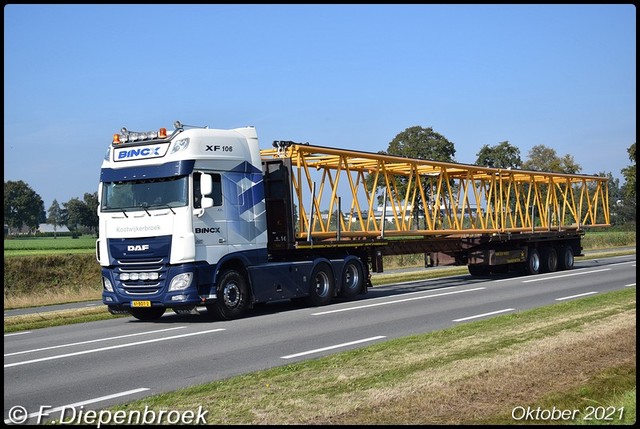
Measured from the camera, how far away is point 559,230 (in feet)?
106

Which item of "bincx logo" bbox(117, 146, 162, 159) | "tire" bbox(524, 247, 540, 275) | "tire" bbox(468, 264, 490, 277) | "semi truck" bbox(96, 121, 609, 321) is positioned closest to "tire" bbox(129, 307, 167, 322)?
"semi truck" bbox(96, 121, 609, 321)

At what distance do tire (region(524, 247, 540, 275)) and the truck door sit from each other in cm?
1541

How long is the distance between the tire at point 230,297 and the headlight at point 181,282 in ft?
2.49

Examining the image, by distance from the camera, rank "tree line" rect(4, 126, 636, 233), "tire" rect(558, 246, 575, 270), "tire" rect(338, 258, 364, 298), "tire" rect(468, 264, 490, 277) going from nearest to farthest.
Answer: "tire" rect(338, 258, 364, 298)
"tire" rect(468, 264, 490, 277)
"tire" rect(558, 246, 575, 270)
"tree line" rect(4, 126, 636, 233)

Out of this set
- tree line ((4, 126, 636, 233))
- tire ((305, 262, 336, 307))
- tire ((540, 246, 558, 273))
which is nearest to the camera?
tire ((305, 262, 336, 307))

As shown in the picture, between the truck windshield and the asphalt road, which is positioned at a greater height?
the truck windshield

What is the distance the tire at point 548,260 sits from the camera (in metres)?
30.4

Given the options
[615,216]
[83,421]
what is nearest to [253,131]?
[83,421]

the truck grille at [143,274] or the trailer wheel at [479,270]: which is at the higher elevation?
the truck grille at [143,274]

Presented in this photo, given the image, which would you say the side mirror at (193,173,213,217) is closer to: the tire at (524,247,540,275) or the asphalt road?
the asphalt road

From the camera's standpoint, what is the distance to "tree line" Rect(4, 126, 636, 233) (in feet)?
179

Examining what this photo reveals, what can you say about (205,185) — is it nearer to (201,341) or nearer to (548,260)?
(201,341)

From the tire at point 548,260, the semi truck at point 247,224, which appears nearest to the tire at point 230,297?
the semi truck at point 247,224

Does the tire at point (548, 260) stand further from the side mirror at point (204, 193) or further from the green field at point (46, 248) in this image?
the green field at point (46, 248)
